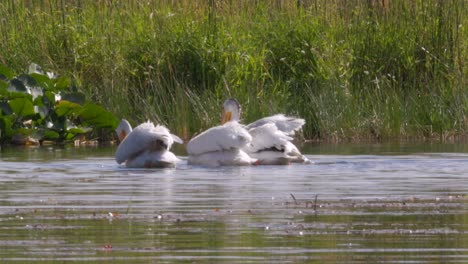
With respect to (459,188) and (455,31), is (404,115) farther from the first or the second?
(459,188)

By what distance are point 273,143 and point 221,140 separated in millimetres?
616

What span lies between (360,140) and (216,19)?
9.68 feet

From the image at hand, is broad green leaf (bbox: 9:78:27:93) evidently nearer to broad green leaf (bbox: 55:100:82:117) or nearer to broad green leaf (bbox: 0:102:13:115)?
Answer: broad green leaf (bbox: 0:102:13:115)

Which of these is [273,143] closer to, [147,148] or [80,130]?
[147,148]

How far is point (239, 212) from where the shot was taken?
7953 mm

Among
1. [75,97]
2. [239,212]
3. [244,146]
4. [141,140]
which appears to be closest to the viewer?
[239,212]

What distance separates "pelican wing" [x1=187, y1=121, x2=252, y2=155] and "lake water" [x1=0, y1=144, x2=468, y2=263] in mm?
223

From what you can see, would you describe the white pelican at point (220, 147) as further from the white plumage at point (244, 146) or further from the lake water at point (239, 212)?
the lake water at point (239, 212)

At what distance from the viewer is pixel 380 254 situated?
19.6 feet

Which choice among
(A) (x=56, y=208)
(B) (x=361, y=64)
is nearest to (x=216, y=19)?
(B) (x=361, y=64)

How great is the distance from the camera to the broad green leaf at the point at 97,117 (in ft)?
54.1

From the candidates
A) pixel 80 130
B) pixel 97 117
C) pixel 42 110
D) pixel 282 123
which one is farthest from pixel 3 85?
pixel 282 123

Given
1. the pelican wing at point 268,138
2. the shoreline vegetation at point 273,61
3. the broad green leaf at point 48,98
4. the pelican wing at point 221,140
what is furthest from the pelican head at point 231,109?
the broad green leaf at point 48,98

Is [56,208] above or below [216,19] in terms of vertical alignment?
below
